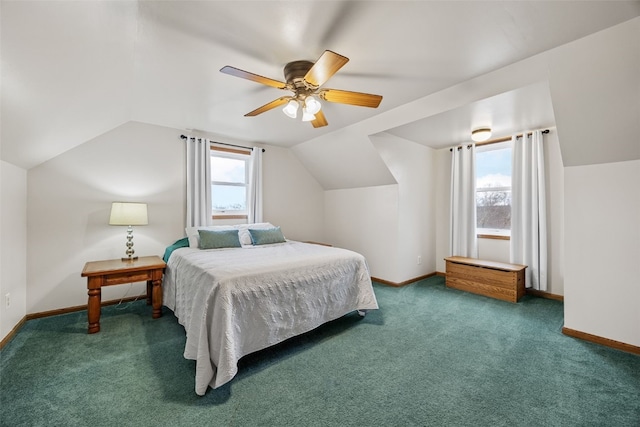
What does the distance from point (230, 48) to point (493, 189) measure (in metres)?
4.15

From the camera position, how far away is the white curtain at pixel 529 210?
3545 mm

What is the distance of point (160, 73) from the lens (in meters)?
2.25

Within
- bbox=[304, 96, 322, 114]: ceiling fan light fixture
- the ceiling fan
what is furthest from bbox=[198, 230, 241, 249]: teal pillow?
bbox=[304, 96, 322, 114]: ceiling fan light fixture

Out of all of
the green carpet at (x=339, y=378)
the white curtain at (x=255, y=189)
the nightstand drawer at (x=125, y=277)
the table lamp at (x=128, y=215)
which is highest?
the white curtain at (x=255, y=189)

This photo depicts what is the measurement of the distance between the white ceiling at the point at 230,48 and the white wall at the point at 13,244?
0.22m

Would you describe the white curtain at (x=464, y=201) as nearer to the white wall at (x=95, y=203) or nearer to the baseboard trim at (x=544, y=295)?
the baseboard trim at (x=544, y=295)

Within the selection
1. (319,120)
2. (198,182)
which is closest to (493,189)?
(319,120)

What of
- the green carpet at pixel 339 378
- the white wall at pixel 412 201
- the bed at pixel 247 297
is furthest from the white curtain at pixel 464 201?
the bed at pixel 247 297

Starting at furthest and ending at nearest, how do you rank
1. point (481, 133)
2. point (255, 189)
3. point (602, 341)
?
point (255, 189) < point (481, 133) < point (602, 341)

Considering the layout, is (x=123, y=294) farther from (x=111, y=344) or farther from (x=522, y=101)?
(x=522, y=101)

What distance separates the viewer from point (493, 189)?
417 cm

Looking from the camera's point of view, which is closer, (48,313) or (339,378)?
(339,378)

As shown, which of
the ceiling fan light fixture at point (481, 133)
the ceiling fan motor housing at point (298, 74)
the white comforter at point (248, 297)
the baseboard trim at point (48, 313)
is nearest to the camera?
the white comforter at point (248, 297)

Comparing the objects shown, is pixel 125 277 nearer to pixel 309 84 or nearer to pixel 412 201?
pixel 309 84
